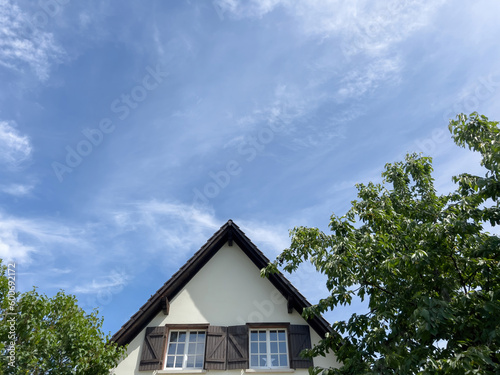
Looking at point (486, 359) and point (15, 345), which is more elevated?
point (15, 345)

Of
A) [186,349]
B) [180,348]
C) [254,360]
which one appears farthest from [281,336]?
[180,348]

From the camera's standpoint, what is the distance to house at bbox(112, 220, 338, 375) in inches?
390

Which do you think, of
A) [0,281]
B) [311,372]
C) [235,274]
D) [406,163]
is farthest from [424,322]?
[0,281]

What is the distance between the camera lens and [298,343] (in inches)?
402

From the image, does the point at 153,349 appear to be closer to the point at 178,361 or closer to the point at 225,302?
the point at 178,361

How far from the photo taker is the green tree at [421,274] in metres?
5.63

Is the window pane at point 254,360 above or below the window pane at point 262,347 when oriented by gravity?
below

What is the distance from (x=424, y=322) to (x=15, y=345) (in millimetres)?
8693

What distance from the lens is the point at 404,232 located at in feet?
24.2

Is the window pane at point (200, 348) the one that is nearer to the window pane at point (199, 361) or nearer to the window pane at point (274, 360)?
the window pane at point (199, 361)

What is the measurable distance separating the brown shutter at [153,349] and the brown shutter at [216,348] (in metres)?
1.43

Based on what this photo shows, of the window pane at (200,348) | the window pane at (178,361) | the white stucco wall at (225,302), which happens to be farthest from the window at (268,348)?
the window pane at (178,361)

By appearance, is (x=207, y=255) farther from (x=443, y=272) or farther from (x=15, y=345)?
(x=443, y=272)

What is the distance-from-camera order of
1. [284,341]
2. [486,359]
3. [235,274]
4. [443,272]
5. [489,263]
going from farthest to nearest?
[235,274] → [284,341] → [443,272] → [489,263] → [486,359]
